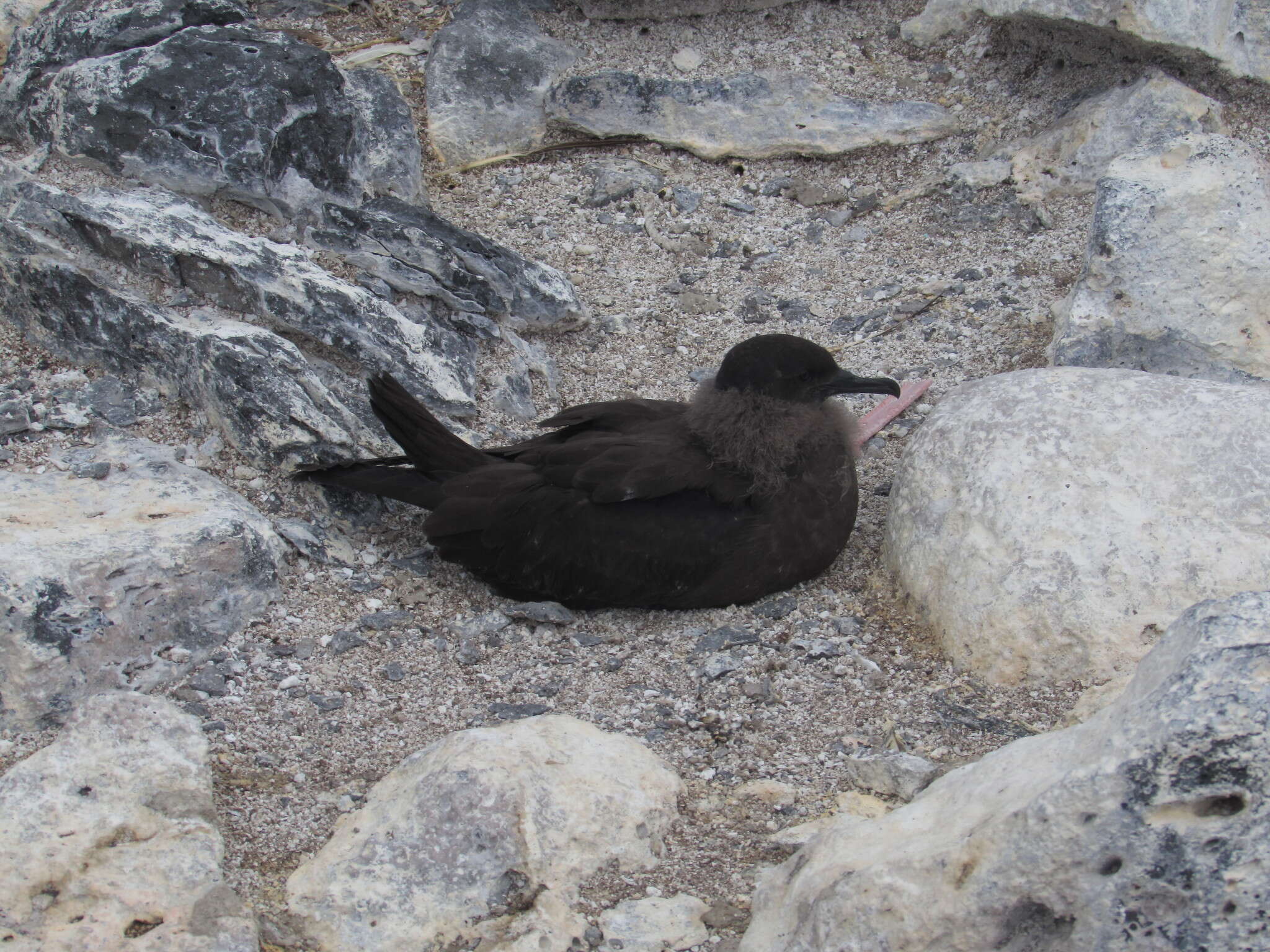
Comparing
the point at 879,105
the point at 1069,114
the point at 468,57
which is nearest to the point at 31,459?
the point at 468,57

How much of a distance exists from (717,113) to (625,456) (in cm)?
283

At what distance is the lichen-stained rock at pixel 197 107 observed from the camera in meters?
5.28

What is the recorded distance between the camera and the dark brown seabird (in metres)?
4.35

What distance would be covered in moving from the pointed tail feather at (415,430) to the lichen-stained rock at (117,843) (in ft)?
5.36

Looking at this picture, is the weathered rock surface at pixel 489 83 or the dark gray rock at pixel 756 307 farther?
the weathered rock surface at pixel 489 83

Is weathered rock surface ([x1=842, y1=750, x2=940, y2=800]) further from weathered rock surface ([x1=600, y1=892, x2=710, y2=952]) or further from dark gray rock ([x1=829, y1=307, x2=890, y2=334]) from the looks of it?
dark gray rock ([x1=829, y1=307, x2=890, y2=334])

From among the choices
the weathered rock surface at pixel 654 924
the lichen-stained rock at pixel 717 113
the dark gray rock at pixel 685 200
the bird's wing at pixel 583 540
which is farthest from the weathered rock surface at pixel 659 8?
the weathered rock surface at pixel 654 924

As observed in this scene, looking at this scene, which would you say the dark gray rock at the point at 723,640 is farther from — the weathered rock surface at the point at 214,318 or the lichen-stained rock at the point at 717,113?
the lichen-stained rock at the point at 717,113

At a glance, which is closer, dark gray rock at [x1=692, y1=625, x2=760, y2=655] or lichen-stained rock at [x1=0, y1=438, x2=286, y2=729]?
lichen-stained rock at [x1=0, y1=438, x2=286, y2=729]

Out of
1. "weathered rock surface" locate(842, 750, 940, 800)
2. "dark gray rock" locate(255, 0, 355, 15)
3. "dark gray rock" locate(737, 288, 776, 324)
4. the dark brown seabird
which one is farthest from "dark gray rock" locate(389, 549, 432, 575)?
"dark gray rock" locate(255, 0, 355, 15)

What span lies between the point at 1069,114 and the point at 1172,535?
126 inches

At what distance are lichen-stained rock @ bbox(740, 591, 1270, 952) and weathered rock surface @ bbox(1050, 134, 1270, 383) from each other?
2952mm

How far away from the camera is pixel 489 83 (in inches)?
261

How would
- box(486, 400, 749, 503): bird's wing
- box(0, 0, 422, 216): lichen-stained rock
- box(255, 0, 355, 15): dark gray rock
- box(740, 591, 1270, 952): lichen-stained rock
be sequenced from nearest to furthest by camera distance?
box(740, 591, 1270, 952): lichen-stained rock < box(486, 400, 749, 503): bird's wing < box(0, 0, 422, 216): lichen-stained rock < box(255, 0, 355, 15): dark gray rock
